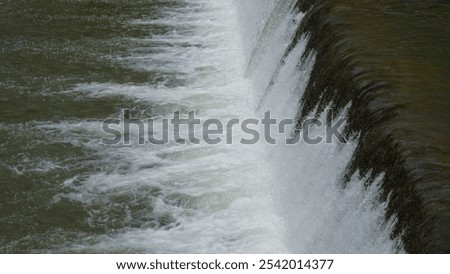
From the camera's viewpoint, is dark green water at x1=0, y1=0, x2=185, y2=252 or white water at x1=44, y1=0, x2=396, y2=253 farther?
dark green water at x1=0, y1=0, x2=185, y2=252

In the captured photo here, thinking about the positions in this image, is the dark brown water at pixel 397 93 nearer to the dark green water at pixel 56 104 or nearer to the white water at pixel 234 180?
the white water at pixel 234 180

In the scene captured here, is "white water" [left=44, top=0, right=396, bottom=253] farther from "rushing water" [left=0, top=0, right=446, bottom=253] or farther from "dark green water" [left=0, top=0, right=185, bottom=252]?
"dark green water" [left=0, top=0, right=185, bottom=252]

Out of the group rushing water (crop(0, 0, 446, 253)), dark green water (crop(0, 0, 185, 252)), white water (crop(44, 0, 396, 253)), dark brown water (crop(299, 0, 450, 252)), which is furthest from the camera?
dark green water (crop(0, 0, 185, 252))

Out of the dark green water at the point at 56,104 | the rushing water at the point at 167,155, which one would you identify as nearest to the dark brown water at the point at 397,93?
the rushing water at the point at 167,155

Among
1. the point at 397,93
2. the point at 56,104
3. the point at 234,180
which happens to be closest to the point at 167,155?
the point at 234,180

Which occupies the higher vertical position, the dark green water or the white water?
the white water

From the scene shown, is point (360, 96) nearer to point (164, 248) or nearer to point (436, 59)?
point (436, 59)

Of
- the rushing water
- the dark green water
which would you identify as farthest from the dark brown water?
the dark green water
